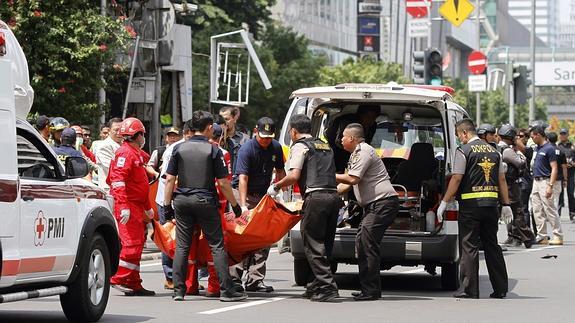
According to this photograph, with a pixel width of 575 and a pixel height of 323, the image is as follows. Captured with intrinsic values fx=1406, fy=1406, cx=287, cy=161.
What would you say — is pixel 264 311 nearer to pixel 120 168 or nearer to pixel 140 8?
pixel 120 168

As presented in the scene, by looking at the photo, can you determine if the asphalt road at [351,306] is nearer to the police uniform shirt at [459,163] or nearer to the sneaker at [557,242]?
the police uniform shirt at [459,163]

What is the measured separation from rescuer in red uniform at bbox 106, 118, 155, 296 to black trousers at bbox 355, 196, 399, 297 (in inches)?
85.2

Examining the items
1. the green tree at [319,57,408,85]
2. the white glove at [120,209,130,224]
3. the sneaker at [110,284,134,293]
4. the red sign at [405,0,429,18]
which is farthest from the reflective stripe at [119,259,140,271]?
the green tree at [319,57,408,85]

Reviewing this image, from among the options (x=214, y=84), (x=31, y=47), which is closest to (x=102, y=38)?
(x=31, y=47)

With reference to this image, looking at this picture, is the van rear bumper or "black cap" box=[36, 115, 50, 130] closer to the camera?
the van rear bumper

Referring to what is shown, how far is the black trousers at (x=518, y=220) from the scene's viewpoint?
2278cm

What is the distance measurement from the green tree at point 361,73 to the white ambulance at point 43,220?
195ft

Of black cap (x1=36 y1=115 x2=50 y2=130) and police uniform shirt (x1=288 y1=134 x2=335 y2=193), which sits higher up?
black cap (x1=36 y1=115 x2=50 y2=130)

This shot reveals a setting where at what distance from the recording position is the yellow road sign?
36.9 m

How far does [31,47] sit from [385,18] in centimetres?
8489

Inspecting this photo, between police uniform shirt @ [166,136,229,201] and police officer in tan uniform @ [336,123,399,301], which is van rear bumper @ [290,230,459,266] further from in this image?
police uniform shirt @ [166,136,229,201]

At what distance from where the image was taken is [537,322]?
12211 mm

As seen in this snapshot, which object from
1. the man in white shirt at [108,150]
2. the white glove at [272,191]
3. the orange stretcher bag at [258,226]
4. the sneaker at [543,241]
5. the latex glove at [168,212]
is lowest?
the sneaker at [543,241]

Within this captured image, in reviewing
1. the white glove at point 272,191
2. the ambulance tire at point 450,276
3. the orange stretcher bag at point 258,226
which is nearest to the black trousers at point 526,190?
the ambulance tire at point 450,276
